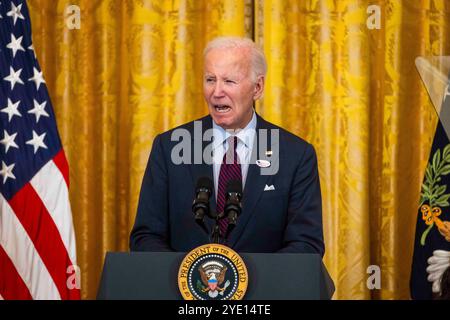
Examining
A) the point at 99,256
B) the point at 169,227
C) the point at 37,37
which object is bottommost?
the point at 99,256

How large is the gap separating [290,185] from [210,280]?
102 cm

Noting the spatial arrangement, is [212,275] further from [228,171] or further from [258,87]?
[258,87]

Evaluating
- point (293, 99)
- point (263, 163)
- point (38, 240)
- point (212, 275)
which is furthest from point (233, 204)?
point (293, 99)

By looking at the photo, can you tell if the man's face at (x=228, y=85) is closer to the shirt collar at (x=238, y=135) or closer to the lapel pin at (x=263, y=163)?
the shirt collar at (x=238, y=135)

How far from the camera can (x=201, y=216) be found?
2479mm

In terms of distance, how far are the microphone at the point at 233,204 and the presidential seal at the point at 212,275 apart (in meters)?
0.13

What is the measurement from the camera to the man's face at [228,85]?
333 centimetres

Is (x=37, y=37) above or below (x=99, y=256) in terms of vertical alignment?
above

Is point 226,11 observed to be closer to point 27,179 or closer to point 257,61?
point 257,61

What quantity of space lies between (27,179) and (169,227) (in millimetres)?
1140
